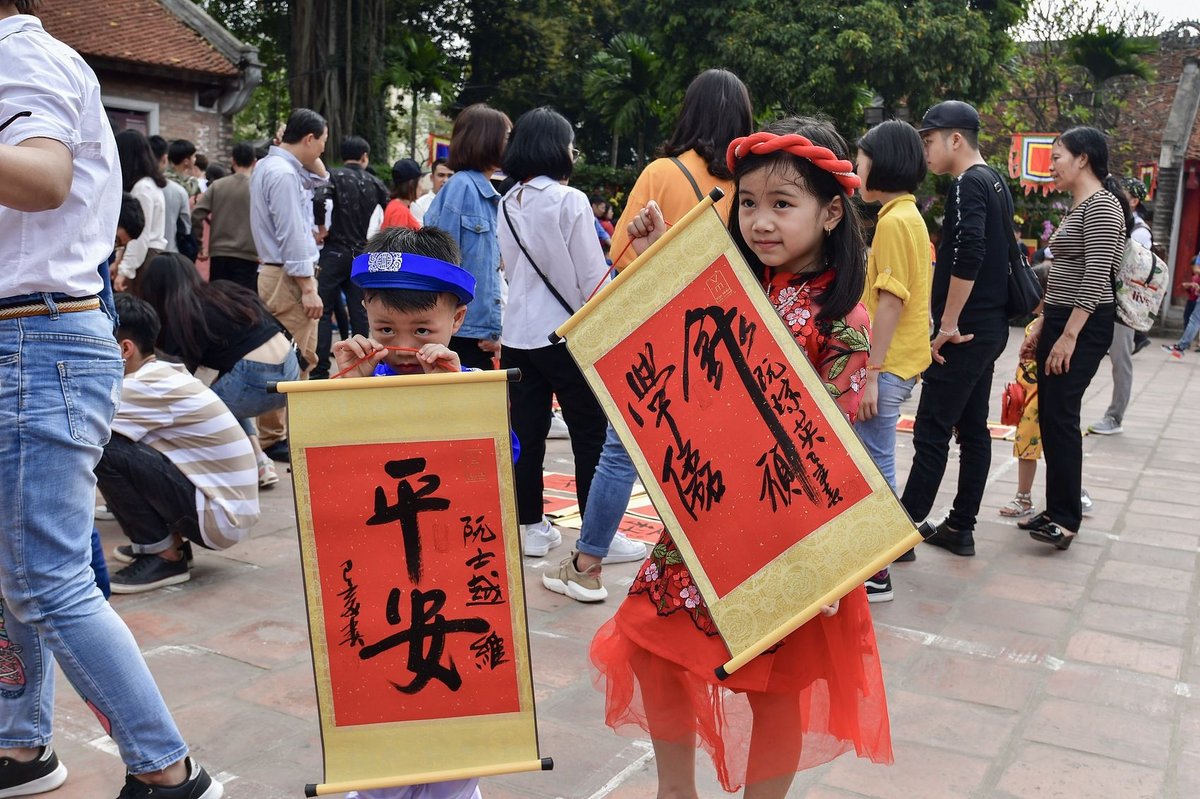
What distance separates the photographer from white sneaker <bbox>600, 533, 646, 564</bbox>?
443 cm

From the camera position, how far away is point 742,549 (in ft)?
6.26

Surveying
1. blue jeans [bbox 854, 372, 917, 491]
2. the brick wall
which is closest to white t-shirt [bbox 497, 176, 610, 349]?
blue jeans [bbox 854, 372, 917, 491]

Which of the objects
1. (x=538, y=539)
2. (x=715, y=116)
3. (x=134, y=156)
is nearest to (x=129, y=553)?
(x=538, y=539)

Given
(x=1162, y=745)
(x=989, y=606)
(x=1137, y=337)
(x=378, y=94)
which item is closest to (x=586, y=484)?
(x=989, y=606)

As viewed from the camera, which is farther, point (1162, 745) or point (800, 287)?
point (1162, 745)

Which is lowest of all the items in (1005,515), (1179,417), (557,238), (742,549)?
(1179,417)

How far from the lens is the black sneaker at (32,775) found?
2.47 metres

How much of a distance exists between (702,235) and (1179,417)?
881 centimetres

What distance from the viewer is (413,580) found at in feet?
6.52

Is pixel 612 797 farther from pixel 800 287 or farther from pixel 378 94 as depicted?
pixel 378 94

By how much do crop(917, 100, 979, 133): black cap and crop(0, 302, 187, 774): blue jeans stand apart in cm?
346

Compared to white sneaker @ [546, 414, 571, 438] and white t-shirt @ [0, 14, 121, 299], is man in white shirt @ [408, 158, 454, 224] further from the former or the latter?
white t-shirt @ [0, 14, 121, 299]

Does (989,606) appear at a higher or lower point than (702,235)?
lower

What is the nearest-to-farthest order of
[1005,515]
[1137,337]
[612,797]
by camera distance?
[612,797]
[1005,515]
[1137,337]
